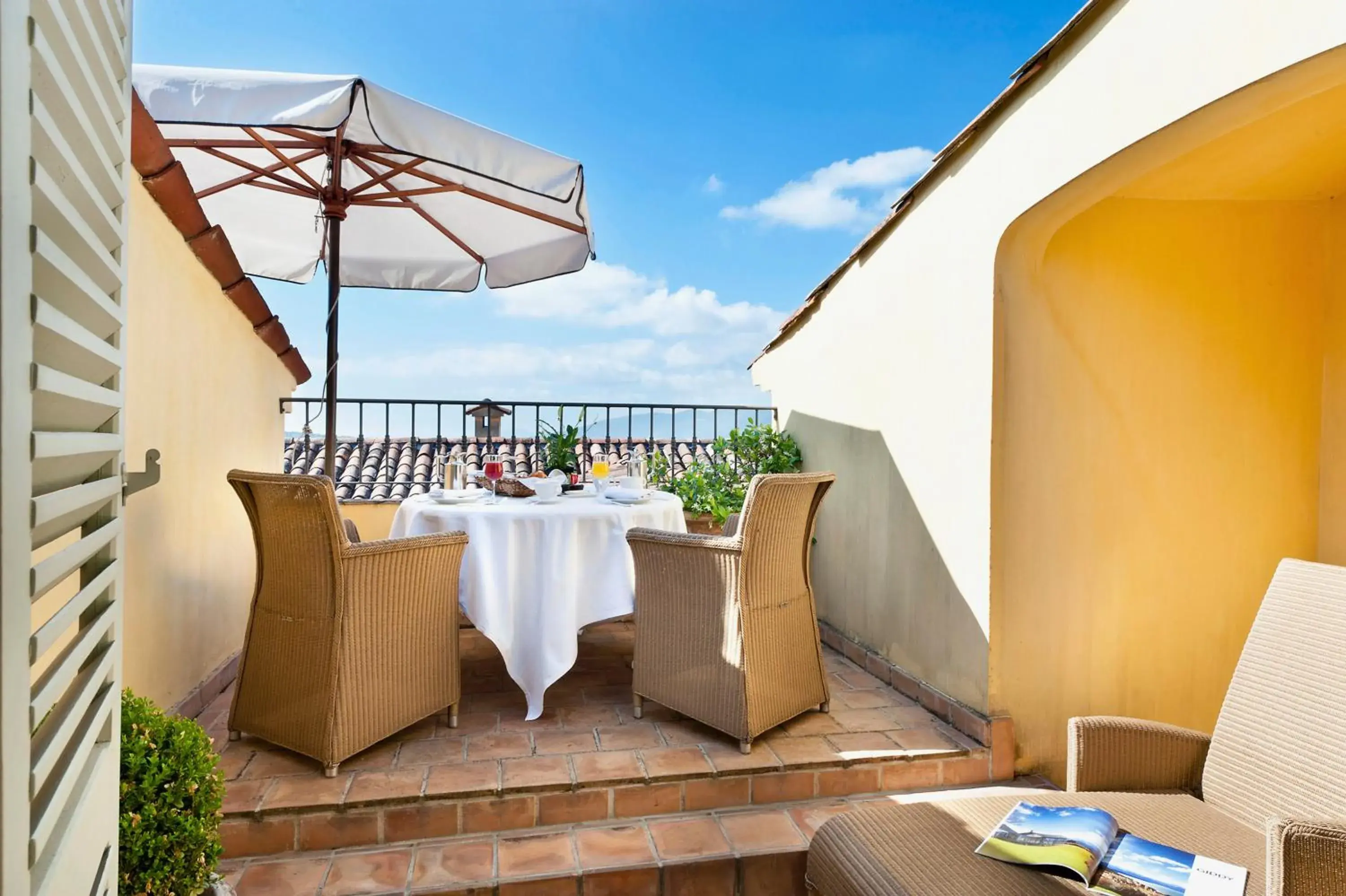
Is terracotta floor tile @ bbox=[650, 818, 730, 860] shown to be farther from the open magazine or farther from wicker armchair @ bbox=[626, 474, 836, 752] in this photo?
the open magazine

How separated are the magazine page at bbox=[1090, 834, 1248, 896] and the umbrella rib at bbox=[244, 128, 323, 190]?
3.74 metres

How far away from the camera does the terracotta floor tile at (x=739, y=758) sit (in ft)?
7.54

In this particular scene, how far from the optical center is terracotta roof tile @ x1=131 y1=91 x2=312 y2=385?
2.13 metres

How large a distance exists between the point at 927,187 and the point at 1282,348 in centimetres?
147

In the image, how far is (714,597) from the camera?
2535mm

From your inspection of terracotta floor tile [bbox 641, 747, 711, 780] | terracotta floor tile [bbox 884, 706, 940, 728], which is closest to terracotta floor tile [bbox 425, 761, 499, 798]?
terracotta floor tile [bbox 641, 747, 711, 780]

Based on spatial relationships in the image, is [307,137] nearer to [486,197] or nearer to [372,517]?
[486,197]

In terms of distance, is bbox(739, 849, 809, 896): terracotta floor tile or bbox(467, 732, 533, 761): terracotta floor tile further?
bbox(467, 732, 533, 761): terracotta floor tile

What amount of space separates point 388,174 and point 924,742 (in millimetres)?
3336

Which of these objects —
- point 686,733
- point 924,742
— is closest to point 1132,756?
point 924,742

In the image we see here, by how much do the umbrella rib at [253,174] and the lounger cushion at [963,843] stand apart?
11.3 feet

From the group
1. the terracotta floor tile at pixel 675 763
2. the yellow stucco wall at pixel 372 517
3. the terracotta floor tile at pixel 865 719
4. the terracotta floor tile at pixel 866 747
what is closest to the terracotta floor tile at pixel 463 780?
the terracotta floor tile at pixel 675 763

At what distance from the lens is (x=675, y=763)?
232 cm

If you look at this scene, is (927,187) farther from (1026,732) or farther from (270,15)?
(270,15)
